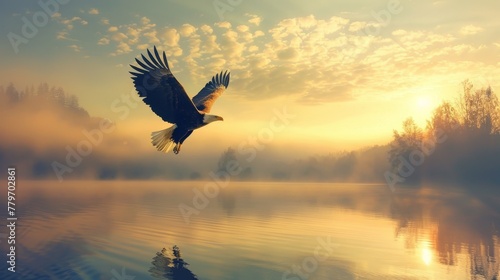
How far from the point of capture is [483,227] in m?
37.2

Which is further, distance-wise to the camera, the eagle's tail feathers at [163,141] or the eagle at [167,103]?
the eagle's tail feathers at [163,141]

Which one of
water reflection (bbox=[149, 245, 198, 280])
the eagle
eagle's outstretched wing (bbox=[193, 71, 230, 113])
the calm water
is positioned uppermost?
eagle's outstretched wing (bbox=[193, 71, 230, 113])

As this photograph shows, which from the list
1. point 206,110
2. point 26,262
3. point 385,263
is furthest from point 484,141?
point 26,262

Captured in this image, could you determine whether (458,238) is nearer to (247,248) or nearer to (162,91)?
(247,248)

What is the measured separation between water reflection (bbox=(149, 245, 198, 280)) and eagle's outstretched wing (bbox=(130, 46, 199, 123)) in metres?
6.92

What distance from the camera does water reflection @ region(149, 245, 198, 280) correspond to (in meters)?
17.7

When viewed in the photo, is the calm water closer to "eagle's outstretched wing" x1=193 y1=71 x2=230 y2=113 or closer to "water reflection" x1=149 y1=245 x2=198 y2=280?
"water reflection" x1=149 y1=245 x2=198 y2=280

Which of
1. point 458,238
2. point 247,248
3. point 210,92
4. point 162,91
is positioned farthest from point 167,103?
point 458,238

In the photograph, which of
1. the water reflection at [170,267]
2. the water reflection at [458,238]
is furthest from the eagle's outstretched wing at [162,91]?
the water reflection at [458,238]

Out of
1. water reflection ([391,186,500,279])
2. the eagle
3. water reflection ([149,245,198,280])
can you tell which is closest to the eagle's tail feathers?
the eagle

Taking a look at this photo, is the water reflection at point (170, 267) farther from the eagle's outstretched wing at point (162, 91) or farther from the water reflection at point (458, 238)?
the water reflection at point (458, 238)

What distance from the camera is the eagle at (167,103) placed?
1483 centimetres

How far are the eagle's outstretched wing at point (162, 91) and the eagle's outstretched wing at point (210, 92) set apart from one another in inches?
123

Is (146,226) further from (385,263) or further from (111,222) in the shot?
(385,263)
